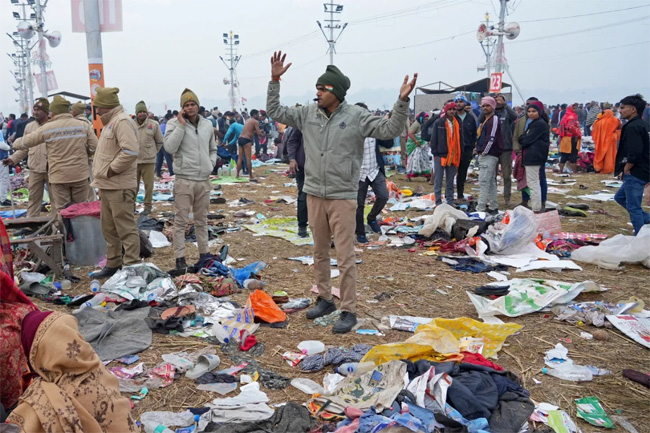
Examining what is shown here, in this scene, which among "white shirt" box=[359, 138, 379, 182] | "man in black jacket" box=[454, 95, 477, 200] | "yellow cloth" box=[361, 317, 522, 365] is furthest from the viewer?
"man in black jacket" box=[454, 95, 477, 200]

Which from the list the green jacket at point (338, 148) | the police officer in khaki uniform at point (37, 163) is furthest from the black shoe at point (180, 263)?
the police officer in khaki uniform at point (37, 163)

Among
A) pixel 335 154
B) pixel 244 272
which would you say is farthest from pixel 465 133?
pixel 335 154

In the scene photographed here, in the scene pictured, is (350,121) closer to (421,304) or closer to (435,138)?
(421,304)

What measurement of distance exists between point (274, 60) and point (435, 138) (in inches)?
232

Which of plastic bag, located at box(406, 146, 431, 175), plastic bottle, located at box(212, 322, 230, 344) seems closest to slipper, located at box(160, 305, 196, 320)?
plastic bottle, located at box(212, 322, 230, 344)

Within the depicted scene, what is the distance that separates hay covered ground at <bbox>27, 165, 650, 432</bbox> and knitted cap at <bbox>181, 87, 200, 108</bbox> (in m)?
2.15

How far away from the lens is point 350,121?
4539 mm

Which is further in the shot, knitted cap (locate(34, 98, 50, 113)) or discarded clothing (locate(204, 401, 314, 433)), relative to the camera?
knitted cap (locate(34, 98, 50, 113))

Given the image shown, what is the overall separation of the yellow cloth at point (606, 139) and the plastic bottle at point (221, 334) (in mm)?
10844

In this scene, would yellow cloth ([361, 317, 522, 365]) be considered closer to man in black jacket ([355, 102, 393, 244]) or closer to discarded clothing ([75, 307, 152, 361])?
discarded clothing ([75, 307, 152, 361])

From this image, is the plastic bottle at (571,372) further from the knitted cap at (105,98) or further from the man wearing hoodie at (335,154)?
the knitted cap at (105,98)

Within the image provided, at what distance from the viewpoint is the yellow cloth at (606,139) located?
1195cm

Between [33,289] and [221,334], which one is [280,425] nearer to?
[221,334]

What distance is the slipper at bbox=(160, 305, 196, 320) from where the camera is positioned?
192 inches
